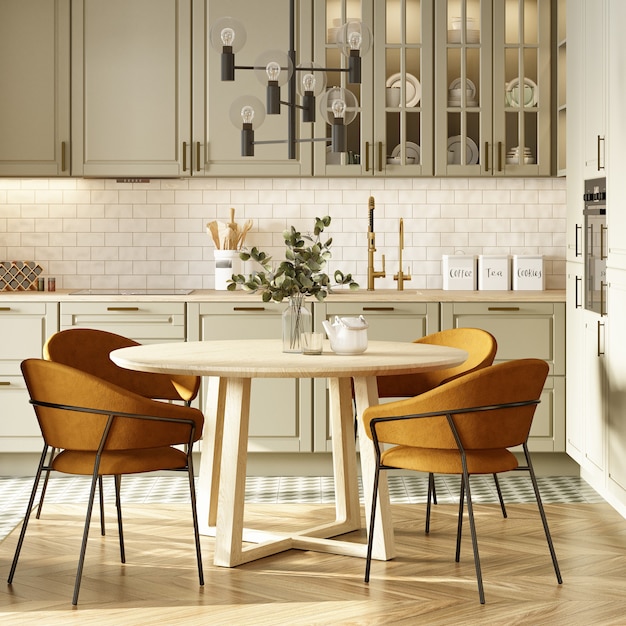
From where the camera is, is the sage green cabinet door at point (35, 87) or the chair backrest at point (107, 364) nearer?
the chair backrest at point (107, 364)

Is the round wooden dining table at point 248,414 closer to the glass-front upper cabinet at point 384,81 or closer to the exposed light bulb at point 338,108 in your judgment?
the exposed light bulb at point 338,108

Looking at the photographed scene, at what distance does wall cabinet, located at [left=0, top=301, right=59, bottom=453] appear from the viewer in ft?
17.5

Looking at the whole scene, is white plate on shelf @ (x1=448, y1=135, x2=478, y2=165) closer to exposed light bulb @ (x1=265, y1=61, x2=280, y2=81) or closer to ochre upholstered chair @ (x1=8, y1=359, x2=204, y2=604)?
exposed light bulb @ (x1=265, y1=61, x2=280, y2=81)

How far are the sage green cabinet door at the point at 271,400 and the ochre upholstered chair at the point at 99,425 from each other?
6.11 ft

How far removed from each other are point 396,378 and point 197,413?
1.18 metres

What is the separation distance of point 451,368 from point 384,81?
206 centimetres

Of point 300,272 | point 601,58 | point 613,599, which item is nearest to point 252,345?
point 300,272

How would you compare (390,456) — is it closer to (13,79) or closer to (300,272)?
(300,272)

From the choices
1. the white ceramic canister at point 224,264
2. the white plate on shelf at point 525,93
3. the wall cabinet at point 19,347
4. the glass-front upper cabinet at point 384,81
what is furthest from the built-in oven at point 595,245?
the wall cabinet at point 19,347

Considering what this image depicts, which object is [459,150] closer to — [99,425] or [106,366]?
[106,366]

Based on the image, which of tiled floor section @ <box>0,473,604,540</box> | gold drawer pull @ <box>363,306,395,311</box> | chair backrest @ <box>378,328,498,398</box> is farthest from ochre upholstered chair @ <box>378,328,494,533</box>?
gold drawer pull @ <box>363,306,395,311</box>

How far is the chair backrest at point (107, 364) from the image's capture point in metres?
4.16

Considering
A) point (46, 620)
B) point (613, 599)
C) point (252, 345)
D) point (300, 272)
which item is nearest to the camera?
point (46, 620)

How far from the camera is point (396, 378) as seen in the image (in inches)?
175
